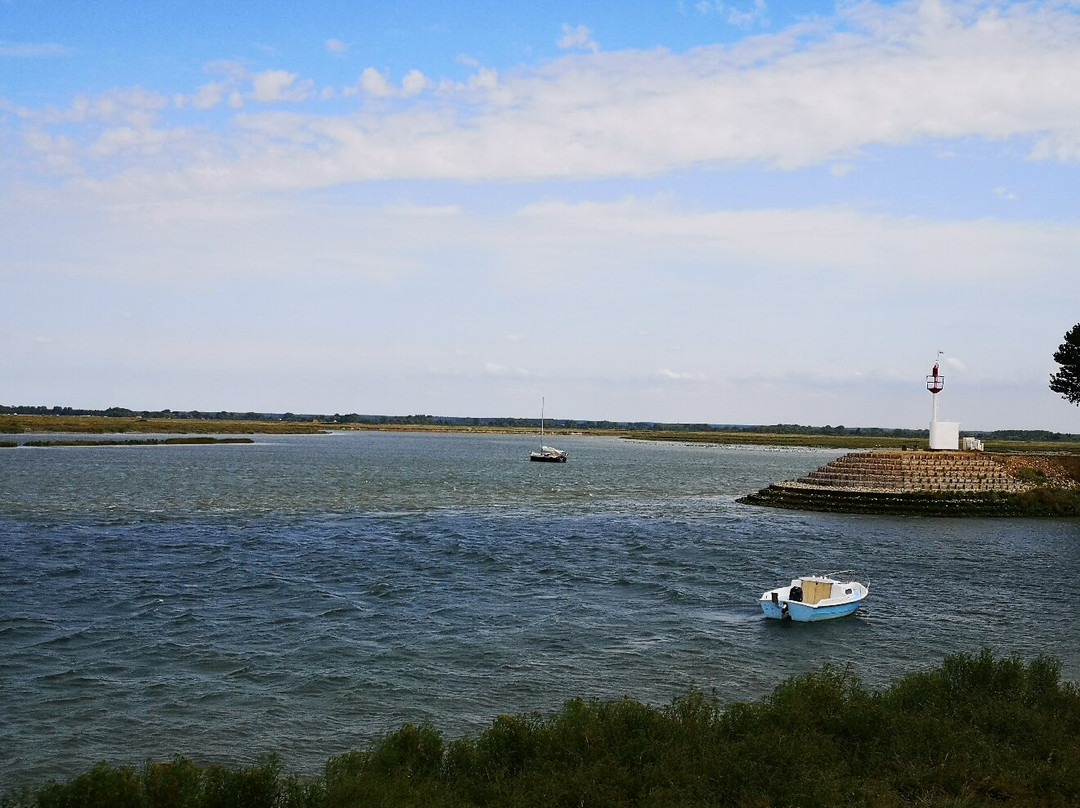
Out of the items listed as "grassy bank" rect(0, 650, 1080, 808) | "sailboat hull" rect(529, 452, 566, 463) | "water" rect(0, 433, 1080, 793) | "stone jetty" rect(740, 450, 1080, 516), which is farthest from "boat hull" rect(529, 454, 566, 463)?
"grassy bank" rect(0, 650, 1080, 808)

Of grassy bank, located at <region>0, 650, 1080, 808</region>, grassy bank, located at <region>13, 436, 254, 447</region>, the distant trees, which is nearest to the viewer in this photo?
grassy bank, located at <region>0, 650, 1080, 808</region>

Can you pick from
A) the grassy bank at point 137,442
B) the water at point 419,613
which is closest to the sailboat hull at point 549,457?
the grassy bank at point 137,442

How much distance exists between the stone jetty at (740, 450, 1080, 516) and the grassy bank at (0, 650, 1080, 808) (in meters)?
45.5

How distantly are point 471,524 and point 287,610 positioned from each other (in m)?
24.7

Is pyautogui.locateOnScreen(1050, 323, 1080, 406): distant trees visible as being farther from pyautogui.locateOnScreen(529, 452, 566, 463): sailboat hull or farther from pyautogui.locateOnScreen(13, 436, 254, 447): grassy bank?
pyautogui.locateOnScreen(13, 436, 254, 447): grassy bank

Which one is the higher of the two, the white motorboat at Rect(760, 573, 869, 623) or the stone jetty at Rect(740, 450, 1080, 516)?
the stone jetty at Rect(740, 450, 1080, 516)

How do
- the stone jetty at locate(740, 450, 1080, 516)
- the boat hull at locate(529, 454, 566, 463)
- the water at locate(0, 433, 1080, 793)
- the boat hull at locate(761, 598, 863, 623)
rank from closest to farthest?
1. the water at locate(0, 433, 1080, 793)
2. the boat hull at locate(761, 598, 863, 623)
3. the stone jetty at locate(740, 450, 1080, 516)
4. the boat hull at locate(529, 454, 566, 463)

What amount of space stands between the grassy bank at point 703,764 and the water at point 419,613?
2.95m

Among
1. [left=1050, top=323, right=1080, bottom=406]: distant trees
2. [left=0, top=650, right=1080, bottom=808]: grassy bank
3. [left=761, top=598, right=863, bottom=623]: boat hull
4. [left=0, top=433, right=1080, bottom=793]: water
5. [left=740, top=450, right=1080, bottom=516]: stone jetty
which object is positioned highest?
[left=1050, top=323, right=1080, bottom=406]: distant trees

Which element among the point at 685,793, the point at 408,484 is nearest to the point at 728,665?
the point at 685,793

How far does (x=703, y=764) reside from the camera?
530 inches

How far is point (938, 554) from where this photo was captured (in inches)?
1688

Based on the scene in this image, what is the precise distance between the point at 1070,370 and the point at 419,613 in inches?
2934

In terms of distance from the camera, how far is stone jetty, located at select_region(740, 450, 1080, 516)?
194ft
